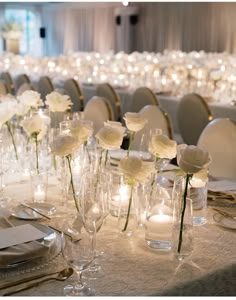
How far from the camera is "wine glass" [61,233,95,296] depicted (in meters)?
1.37

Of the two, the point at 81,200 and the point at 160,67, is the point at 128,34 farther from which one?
the point at 81,200

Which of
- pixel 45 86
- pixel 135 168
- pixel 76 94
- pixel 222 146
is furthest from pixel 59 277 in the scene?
pixel 45 86

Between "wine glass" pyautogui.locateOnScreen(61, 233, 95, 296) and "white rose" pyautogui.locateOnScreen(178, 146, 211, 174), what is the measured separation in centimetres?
36

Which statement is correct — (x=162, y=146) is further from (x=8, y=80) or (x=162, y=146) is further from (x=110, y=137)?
(x=8, y=80)

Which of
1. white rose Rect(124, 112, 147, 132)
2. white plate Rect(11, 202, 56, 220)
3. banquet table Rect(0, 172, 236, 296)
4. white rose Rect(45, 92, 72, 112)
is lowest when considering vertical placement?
banquet table Rect(0, 172, 236, 296)

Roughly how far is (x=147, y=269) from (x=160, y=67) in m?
6.42

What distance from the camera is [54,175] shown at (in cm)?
247

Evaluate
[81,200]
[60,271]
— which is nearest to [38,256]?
[60,271]

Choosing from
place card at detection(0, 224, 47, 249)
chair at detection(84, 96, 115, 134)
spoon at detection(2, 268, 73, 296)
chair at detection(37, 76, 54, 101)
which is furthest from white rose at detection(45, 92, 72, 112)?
chair at detection(37, 76, 54, 101)

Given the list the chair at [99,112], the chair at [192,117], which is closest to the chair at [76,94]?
the chair at [192,117]

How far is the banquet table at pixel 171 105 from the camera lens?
5211 millimetres

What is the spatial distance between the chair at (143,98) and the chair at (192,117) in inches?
14.4

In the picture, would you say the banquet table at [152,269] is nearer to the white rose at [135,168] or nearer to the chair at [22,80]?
the white rose at [135,168]

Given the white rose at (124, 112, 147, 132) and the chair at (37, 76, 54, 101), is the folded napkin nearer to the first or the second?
the white rose at (124, 112, 147, 132)
